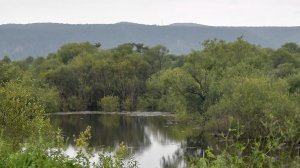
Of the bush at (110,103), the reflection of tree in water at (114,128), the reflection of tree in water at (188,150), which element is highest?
the reflection of tree in water at (188,150)

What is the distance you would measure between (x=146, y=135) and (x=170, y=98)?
23889 millimetres

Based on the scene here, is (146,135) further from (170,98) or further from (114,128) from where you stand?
(170,98)

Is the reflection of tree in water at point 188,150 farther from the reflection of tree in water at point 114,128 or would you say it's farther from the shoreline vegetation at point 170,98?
the reflection of tree in water at point 114,128

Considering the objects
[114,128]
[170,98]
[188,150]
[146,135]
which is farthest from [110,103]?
Answer: [188,150]

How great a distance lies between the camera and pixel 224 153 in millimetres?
9703

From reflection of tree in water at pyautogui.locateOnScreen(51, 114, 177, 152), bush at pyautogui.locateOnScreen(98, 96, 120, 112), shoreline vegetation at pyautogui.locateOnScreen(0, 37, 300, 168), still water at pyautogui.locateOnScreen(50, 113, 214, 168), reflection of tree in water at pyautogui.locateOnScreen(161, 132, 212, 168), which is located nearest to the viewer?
shoreline vegetation at pyautogui.locateOnScreen(0, 37, 300, 168)

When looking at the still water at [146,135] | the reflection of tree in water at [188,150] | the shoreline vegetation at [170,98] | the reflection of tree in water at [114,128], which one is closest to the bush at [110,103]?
the shoreline vegetation at [170,98]

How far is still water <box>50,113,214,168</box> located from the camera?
46.0 m

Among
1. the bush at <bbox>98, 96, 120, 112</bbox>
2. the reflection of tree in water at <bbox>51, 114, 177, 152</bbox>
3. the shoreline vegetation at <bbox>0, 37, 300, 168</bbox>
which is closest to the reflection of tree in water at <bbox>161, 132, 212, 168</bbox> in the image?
the shoreline vegetation at <bbox>0, 37, 300, 168</bbox>

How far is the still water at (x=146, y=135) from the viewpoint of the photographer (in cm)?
4600

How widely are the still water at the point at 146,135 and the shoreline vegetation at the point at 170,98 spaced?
279 cm

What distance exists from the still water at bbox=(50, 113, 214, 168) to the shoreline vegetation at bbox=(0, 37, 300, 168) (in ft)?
9.15

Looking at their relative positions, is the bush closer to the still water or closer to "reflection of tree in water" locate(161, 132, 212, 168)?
the still water

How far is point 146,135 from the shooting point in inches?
2388
